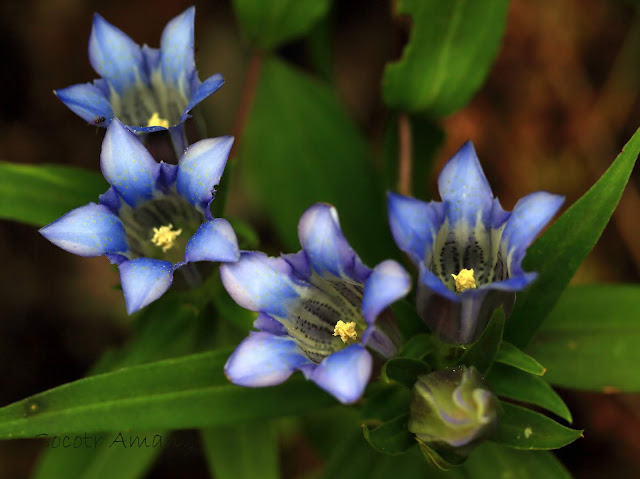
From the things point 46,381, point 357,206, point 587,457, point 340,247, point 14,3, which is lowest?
point 587,457

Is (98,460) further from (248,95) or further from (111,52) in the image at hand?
(248,95)

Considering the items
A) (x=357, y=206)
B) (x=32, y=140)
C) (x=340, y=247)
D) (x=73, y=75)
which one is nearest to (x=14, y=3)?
(x=73, y=75)

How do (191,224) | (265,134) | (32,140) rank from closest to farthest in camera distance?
(191,224)
(265,134)
(32,140)

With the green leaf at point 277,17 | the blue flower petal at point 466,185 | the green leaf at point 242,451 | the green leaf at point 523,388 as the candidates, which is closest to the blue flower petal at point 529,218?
the blue flower petal at point 466,185

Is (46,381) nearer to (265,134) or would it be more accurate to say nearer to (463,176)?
(265,134)

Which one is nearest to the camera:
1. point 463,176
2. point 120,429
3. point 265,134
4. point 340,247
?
point 340,247

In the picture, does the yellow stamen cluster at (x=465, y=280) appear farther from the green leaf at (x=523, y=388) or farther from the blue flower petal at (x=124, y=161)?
the blue flower petal at (x=124, y=161)

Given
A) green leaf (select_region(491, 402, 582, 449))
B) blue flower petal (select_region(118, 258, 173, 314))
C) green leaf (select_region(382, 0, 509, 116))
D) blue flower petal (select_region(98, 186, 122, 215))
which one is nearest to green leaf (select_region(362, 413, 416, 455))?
green leaf (select_region(491, 402, 582, 449))
